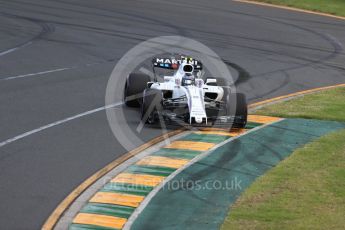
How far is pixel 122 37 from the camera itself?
27.6 meters

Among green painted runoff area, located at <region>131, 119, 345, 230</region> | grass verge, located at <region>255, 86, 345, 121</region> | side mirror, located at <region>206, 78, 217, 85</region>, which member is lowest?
grass verge, located at <region>255, 86, 345, 121</region>

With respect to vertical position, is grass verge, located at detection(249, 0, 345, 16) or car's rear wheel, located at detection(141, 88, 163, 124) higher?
car's rear wheel, located at detection(141, 88, 163, 124)

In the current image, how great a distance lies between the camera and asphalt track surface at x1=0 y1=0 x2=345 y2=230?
1366cm

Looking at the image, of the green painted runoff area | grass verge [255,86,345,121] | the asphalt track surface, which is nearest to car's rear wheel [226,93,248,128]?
the green painted runoff area

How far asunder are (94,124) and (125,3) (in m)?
18.6

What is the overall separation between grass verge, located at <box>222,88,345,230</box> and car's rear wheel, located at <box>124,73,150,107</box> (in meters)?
4.16

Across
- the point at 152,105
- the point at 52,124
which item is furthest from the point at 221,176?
the point at 52,124

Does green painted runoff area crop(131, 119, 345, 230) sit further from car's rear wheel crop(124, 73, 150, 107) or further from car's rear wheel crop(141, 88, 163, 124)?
car's rear wheel crop(124, 73, 150, 107)

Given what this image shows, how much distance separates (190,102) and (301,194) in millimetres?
4234

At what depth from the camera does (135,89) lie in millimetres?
18406

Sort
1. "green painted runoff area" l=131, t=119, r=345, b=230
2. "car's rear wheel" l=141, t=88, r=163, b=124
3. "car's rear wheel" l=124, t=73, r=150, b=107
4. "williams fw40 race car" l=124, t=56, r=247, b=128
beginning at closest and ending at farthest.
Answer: "green painted runoff area" l=131, t=119, r=345, b=230, "williams fw40 race car" l=124, t=56, r=247, b=128, "car's rear wheel" l=141, t=88, r=163, b=124, "car's rear wheel" l=124, t=73, r=150, b=107

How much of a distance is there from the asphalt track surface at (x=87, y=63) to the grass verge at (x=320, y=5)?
1.63m

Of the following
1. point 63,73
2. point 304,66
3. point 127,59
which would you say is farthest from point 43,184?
point 304,66

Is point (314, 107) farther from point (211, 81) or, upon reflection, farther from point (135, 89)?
point (135, 89)
